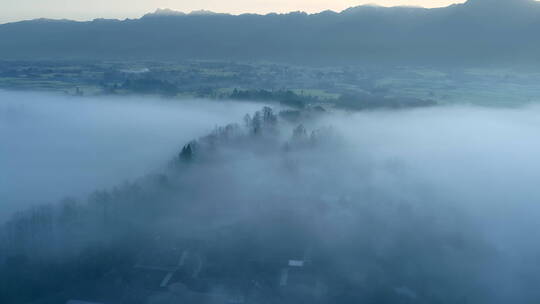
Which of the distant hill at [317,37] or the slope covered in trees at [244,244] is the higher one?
the distant hill at [317,37]

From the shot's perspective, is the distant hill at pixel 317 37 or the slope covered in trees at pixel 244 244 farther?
the distant hill at pixel 317 37

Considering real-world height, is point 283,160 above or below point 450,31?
below

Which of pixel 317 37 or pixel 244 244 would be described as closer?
pixel 244 244

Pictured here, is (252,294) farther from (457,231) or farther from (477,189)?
(477,189)

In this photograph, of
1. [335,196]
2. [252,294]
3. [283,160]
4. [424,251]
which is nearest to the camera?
[252,294]

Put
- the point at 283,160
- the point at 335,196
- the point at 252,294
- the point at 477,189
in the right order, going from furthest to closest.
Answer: the point at 283,160, the point at 477,189, the point at 335,196, the point at 252,294

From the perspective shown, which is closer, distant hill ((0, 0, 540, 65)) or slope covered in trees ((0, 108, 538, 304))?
slope covered in trees ((0, 108, 538, 304))

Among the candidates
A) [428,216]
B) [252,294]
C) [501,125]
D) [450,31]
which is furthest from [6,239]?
[450,31]

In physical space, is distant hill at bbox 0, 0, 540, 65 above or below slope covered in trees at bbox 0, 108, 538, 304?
above
